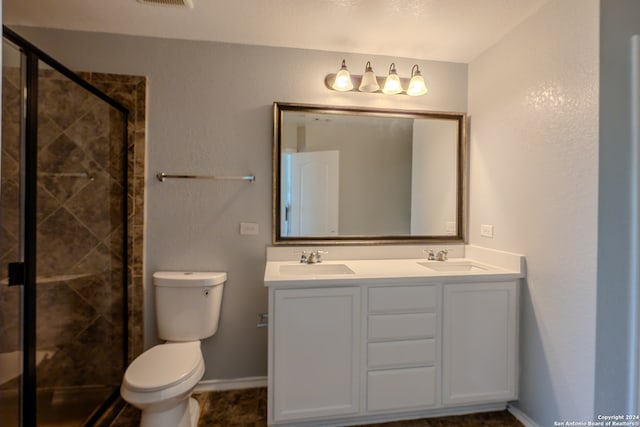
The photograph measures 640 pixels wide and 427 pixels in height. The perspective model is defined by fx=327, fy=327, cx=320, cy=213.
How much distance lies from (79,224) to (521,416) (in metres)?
2.73

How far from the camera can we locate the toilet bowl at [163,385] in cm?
151

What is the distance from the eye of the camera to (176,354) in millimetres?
1795

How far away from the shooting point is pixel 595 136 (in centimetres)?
149

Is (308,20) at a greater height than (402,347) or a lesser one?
greater

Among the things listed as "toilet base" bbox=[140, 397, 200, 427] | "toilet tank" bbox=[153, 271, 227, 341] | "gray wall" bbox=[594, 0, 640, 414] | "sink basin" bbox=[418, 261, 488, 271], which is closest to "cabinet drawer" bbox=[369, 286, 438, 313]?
"sink basin" bbox=[418, 261, 488, 271]

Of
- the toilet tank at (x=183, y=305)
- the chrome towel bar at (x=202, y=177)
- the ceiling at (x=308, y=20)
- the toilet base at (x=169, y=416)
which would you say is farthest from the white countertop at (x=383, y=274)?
the ceiling at (x=308, y=20)

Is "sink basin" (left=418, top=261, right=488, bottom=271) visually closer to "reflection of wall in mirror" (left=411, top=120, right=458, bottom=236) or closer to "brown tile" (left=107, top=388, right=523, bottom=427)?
"reflection of wall in mirror" (left=411, top=120, right=458, bottom=236)

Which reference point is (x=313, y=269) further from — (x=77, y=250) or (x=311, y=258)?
(x=77, y=250)

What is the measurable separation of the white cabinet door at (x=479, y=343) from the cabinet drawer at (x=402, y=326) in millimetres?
96

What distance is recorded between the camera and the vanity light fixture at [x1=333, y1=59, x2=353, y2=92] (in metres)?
2.09

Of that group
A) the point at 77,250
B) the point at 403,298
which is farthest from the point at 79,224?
the point at 403,298

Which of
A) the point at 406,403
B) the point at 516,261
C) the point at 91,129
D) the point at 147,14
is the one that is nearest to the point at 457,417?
the point at 406,403

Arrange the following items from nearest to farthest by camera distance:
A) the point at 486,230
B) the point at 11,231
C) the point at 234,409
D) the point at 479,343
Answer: the point at 11,231, the point at 479,343, the point at 234,409, the point at 486,230

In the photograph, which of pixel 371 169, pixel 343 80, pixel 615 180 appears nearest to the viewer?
pixel 615 180
